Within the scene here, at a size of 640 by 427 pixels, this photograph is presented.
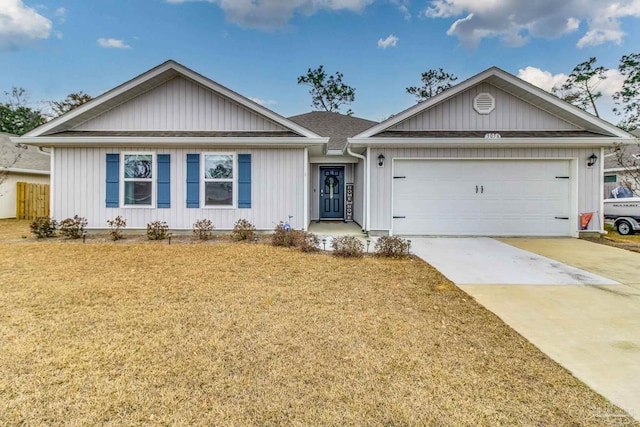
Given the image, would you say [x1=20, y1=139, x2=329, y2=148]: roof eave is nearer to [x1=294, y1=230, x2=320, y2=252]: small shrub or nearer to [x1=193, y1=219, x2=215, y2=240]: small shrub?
[x1=193, y1=219, x2=215, y2=240]: small shrub

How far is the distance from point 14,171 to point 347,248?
51.4 feet

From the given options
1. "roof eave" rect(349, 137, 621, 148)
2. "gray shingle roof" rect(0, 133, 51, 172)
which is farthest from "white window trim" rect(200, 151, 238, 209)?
"gray shingle roof" rect(0, 133, 51, 172)

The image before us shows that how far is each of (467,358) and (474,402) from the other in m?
0.63

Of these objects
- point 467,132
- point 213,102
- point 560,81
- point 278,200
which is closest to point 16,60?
point 213,102

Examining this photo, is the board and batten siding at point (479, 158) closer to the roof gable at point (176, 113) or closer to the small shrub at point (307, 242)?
the small shrub at point (307, 242)

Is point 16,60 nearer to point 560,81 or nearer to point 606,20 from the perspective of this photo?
point 606,20

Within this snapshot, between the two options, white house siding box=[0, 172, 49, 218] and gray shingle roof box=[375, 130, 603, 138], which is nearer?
gray shingle roof box=[375, 130, 603, 138]

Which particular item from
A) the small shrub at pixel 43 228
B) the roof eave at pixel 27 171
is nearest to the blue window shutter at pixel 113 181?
the small shrub at pixel 43 228

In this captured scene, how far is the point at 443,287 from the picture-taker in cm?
475

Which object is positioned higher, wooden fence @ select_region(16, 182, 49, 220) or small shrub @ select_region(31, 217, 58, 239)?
wooden fence @ select_region(16, 182, 49, 220)

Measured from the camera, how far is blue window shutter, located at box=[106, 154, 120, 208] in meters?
9.34

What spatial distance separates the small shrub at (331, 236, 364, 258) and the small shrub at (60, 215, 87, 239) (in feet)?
23.4

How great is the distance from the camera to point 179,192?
9.44 meters

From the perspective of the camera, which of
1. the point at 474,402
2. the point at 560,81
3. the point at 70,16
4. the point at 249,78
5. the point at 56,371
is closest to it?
the point at 474,402
